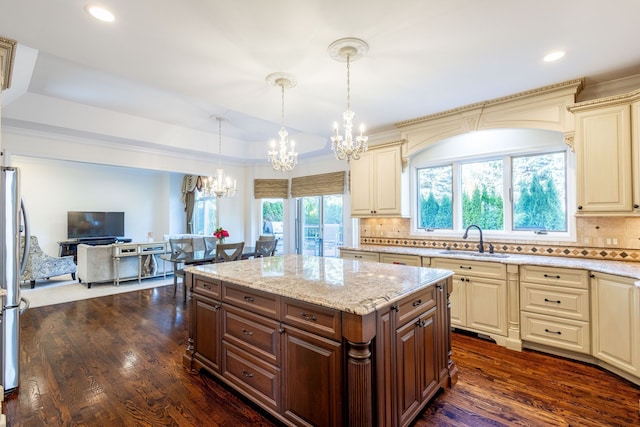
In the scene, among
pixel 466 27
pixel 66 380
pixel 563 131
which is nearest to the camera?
pixel 466 27

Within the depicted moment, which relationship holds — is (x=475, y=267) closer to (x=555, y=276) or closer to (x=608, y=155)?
(x=555, y=276)

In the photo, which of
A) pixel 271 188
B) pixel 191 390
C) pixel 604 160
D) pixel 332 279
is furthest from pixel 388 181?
pixel 191 390

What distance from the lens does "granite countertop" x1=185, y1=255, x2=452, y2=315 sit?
5.35 feet

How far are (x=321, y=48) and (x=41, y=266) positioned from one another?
6.62m

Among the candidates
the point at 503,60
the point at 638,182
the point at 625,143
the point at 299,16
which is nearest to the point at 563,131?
the point at 625,143

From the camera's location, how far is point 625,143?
109 inches

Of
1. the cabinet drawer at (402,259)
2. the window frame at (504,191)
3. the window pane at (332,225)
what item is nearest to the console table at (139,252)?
the window pane at (332,225)

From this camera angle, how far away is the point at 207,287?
2.50 metres

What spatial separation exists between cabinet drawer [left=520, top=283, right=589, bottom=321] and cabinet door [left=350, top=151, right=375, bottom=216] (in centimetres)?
223

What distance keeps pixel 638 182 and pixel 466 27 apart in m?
2.12

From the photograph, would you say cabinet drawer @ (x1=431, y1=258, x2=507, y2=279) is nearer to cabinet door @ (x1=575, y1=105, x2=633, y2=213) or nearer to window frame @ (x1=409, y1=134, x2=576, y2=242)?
window frame @ (x1=409, y1=134, x2=576, y2=242)

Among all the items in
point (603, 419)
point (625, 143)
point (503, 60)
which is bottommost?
point (603, 419)

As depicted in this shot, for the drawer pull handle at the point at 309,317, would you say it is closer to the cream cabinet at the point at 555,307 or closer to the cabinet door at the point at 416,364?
the cabinet door at the point at 416,364

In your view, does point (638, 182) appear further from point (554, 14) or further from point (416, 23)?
point (416, 23)
